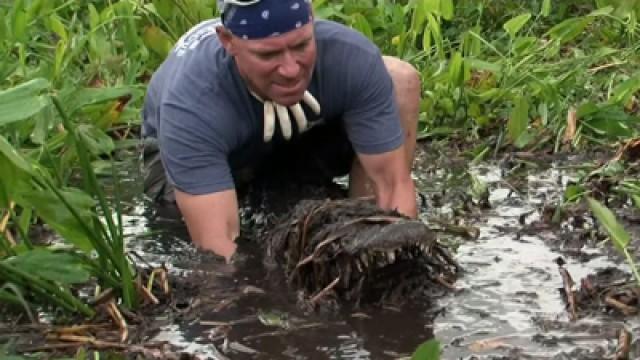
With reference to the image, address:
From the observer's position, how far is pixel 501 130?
5133mm

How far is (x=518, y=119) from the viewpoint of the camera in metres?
4.89

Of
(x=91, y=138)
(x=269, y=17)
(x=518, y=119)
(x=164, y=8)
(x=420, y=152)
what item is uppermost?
(x=269, y=17)

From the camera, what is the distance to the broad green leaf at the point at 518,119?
15.9 ft

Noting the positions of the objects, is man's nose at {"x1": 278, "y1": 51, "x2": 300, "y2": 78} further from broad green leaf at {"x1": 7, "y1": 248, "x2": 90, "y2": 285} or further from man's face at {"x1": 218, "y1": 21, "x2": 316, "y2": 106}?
broad green leaf at {"x1": 7, "y1": 248, "x2": 90, "y2": 285}

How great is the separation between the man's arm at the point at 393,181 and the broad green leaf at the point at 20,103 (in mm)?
1456

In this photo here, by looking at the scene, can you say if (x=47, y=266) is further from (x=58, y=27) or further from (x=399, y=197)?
(x=58, y=27)

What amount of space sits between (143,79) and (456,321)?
2980 mm

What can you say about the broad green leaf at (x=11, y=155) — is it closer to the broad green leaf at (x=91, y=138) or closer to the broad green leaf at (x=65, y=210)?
the broad green leaf at (x=65, y=210)

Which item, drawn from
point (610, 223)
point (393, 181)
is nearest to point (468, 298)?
point (610, 223)

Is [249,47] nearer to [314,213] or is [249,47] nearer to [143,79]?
[314,213]

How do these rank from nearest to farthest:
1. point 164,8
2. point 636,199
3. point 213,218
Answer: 1. point 213,218
2. point 636,199
3. point 164,8

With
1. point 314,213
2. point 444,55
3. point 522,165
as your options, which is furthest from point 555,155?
point 314,213

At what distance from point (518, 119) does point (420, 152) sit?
41 centimetres

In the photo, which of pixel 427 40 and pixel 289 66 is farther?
pixel 427 40
